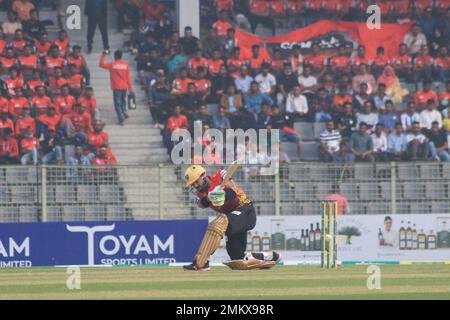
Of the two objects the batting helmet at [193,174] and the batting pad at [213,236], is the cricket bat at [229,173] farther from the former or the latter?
the batting pad at [213,236]

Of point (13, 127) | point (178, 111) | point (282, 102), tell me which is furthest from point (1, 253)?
point (282, 102)

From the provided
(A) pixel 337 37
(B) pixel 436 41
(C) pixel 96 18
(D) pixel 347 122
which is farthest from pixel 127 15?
(B) pixel 436 41

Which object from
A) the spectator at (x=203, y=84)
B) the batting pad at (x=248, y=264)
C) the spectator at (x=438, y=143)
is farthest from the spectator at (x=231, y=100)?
the batting pad at (x=248, y=264)

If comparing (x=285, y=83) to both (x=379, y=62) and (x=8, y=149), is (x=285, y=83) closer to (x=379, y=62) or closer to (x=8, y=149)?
(x=379, y=62)

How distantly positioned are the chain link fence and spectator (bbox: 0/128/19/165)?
2.40 metres

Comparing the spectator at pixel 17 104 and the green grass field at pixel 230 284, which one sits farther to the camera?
the spectator at pixel 17 104

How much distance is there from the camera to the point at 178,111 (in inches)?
1153

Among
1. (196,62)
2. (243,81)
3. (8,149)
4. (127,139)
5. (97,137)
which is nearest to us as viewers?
(8,149)

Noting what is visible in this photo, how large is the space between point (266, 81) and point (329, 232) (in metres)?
8.82

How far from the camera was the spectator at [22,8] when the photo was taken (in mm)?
31688

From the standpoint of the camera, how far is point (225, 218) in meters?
20.1

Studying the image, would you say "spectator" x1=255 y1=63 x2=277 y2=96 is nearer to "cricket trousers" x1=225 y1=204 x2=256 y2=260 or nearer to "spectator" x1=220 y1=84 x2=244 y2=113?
"spectator" x1=220 y1=84 x2=244 y2=113

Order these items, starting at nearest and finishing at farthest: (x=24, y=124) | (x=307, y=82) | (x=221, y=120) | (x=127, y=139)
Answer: (x=24, y=124), (x=221, y=120), (x=127, y=139), (x=307, y=82)

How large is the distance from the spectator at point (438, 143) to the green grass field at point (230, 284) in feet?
22.1
